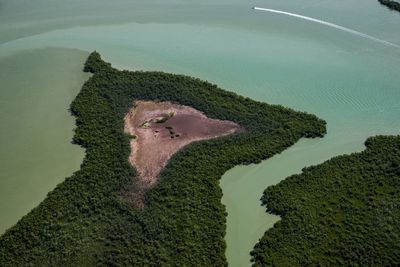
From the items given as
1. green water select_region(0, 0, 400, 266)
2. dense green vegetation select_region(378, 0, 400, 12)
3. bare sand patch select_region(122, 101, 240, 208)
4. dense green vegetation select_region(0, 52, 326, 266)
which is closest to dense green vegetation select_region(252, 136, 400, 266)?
green water select_region(0, 0, 400, 266)

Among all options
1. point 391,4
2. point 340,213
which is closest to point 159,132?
point 340,213

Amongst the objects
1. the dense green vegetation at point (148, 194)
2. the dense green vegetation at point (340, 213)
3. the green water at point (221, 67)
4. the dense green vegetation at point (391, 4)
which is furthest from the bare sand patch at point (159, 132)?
the dense green vegetation at point (391, 4)

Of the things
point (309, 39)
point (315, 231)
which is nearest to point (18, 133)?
point (315, 231)

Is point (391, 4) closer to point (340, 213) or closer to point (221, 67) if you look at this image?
point (221, 67)

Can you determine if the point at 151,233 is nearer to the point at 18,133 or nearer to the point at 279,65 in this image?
the point at 18,133

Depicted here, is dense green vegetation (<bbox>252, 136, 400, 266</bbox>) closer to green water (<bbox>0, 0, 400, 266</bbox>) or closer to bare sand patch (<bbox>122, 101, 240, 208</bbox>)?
green water (<bbox>0, 0, 400, 266</bbox>)

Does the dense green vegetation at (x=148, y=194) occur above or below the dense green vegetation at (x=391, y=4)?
below

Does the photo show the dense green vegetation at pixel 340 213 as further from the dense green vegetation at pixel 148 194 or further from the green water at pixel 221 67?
the dense green vegetation at pixel 148 194
